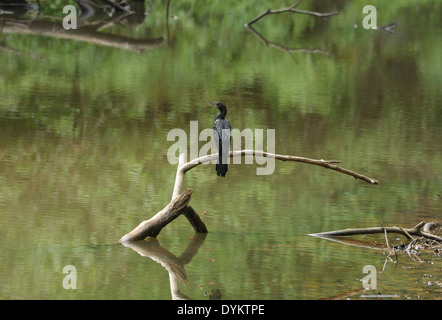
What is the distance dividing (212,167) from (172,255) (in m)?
2.98

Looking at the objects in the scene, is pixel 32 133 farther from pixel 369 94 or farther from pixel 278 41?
pixel 278 41

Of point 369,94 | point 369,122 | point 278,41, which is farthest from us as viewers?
Answer: point 278,41

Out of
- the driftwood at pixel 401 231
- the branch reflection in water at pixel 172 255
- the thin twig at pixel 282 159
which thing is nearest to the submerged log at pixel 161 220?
the branch reflection in water at pixel 172 255

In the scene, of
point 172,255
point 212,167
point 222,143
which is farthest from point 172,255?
point 212,167

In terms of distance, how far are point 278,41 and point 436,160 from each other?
10.9 m

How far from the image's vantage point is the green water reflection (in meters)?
6.59

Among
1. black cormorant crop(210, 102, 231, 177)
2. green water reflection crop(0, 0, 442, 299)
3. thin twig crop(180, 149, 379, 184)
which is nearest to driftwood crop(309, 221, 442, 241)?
green water reflection crop(0, 0, 442, 299)

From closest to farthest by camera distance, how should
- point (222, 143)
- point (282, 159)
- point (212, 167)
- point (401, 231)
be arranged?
1. point (282, 159)
2. point (401, 231)
3. point (222, 143)
4. point (212, 167)

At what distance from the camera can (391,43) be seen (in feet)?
70.4

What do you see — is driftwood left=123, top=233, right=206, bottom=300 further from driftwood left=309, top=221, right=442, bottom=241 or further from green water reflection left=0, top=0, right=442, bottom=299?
driftwood left=309, top=221, right=442, bottom=241

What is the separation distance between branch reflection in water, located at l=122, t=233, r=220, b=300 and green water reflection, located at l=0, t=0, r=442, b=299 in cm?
6

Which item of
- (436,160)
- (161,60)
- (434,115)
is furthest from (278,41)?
(436,160)

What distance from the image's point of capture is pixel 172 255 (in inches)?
275

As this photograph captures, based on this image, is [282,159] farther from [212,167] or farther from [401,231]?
[212,167]
